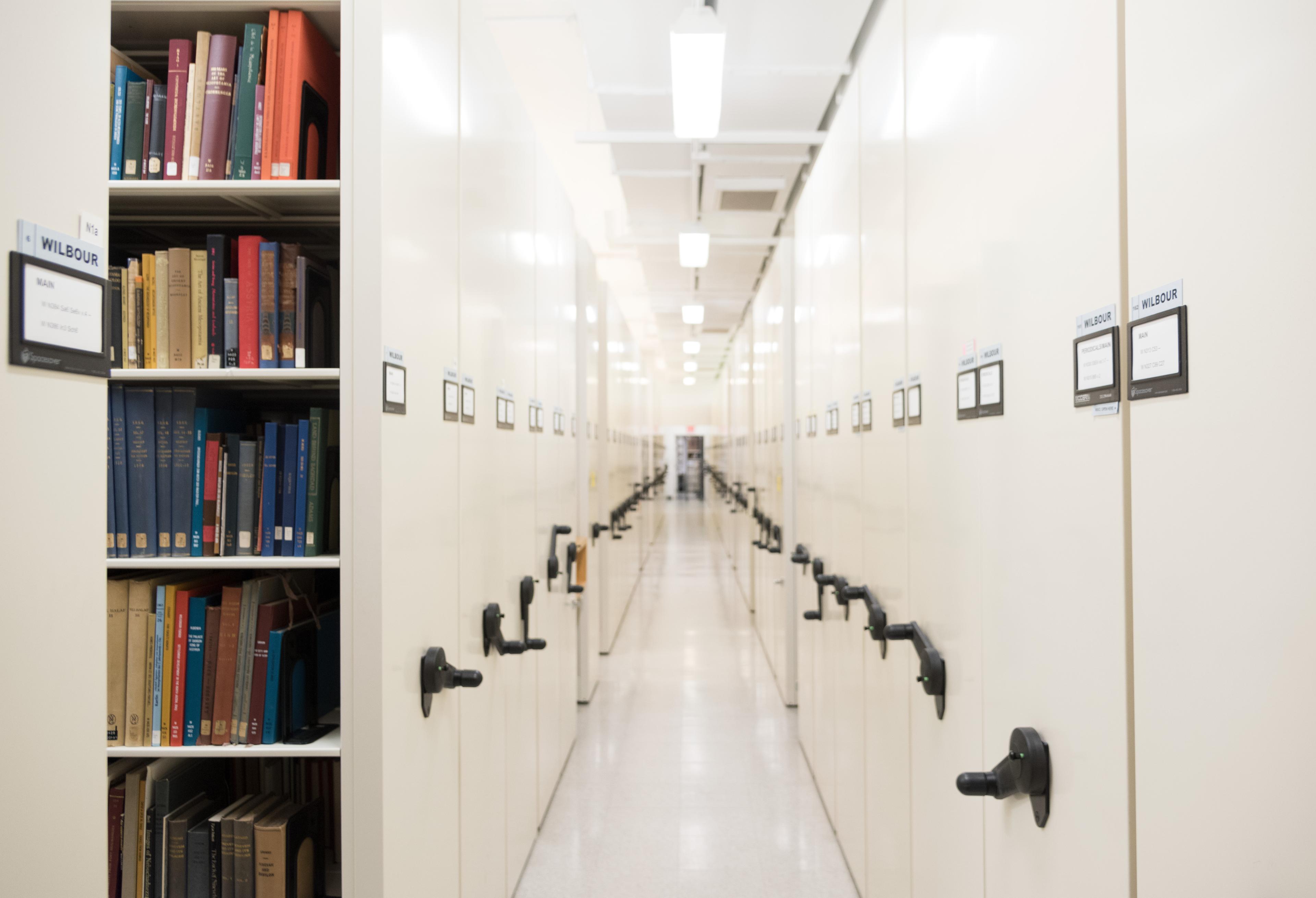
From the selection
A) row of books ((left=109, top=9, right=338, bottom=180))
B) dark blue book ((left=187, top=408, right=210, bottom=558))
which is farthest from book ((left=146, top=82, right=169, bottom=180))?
dark blue book ((left=187, top=408, right=210, bottom=558))

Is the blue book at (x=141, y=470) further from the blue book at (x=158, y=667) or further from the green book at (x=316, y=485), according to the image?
the green book at (x=316, y=485)

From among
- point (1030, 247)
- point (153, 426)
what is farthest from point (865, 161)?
point (153, 426)

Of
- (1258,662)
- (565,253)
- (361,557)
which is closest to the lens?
(1258,662)

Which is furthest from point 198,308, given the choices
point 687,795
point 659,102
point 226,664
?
point 659,102

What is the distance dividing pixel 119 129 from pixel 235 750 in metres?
1.41

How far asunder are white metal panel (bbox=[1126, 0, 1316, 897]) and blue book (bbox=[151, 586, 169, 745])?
1.85m

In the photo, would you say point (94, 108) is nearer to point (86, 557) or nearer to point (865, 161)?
point (86, 557)

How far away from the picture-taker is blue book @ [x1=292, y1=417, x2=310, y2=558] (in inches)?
62.6

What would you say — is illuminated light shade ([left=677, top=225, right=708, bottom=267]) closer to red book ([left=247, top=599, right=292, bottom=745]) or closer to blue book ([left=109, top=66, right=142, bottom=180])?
blue book ([left=109, top=66, right=142, bottom=180])

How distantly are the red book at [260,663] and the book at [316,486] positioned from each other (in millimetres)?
184

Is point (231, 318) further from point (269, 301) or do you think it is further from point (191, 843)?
point (191, 843)

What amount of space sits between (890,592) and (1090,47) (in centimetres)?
140

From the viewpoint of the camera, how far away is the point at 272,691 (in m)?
1.59

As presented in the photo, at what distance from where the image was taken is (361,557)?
1443mm
